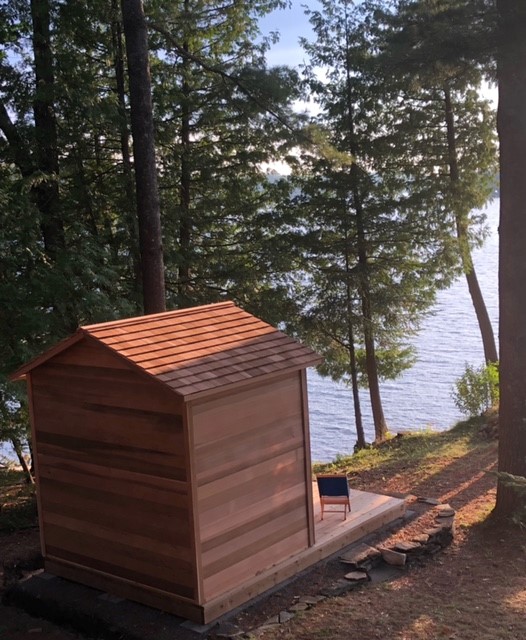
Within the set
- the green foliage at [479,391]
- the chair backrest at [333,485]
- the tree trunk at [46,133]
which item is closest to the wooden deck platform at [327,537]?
the chair backrest at [333,485]

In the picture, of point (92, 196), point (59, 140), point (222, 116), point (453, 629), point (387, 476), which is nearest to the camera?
point (453, 629)

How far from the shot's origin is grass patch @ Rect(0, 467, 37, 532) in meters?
8.90

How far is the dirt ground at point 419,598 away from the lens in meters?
5.75

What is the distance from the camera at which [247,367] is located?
6.32 m

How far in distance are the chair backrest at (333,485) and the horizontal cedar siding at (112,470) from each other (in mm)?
2238

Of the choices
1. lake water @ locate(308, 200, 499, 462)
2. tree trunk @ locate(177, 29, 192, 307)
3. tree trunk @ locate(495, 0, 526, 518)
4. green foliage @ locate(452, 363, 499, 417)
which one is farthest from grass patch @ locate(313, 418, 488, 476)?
tree trunk @ locate(177, 29, 192, 307)

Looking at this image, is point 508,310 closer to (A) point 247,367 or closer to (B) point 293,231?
(A) point 247,367

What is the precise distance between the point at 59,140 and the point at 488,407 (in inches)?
380

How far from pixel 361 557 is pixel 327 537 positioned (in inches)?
15.3

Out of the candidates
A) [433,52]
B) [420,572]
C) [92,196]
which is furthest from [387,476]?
[92,196]

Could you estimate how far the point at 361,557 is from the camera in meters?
7.06


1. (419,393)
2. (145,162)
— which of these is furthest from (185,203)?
(419,393)

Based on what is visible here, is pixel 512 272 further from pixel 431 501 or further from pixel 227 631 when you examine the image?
pixel 227 631

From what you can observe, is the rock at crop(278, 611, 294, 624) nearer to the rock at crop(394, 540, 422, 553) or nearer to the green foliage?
the rock at crop(394, 540, 422, 553)
